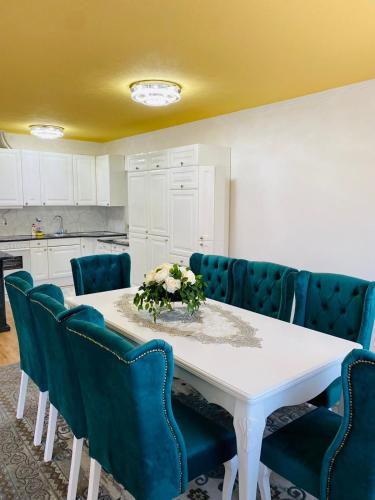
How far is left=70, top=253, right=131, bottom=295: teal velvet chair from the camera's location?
3.44 meters

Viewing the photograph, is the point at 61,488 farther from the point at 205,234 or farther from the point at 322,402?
the point at 205,234

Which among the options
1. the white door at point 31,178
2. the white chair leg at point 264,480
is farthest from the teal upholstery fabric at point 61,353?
the white door at point 31,178

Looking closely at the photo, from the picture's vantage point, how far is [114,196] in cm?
637

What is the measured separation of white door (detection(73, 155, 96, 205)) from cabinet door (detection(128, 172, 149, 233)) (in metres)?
1.40

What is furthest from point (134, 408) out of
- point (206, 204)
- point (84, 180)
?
point (84, 180)

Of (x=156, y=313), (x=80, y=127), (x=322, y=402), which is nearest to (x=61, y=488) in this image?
(x=156, y=313)

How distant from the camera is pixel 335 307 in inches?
94.1

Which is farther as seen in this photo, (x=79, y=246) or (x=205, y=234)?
(x=79, y=246)

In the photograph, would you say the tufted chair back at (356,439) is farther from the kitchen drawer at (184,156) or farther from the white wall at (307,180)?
the kitchen drawer at (184,156)

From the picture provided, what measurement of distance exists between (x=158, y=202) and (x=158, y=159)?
552mm

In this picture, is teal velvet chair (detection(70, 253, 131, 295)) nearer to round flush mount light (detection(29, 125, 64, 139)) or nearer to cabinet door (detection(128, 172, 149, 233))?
cabinet door (detection(128, 172, 149, 233))

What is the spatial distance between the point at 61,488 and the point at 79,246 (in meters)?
4.69

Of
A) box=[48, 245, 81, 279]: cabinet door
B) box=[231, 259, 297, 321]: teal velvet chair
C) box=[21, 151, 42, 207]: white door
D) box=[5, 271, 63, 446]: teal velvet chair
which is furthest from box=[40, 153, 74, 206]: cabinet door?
box=[231, 259, 297, 321]: teal velvet chair

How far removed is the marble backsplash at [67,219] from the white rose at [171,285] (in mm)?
4584
